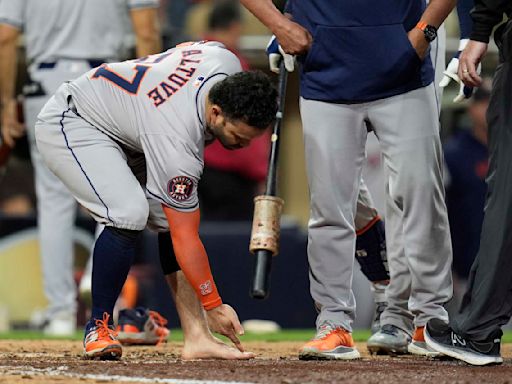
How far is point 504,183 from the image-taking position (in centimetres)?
488

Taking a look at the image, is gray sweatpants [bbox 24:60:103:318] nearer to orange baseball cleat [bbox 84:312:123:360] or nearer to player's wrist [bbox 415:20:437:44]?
orange baseball cleat [bbox 84:312:123:360]

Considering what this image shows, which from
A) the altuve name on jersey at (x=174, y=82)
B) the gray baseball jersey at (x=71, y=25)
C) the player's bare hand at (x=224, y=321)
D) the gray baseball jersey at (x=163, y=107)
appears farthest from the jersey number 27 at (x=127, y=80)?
the gray baseball jersey at (x=71, y=25)

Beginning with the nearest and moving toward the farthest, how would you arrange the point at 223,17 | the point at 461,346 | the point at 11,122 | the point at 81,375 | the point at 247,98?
the point at 81,375 → the point at 461,346 → the point at 247,98 → the point at 11,122 → the point at 223,17

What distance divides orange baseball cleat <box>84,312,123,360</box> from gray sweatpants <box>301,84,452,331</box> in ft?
2.95

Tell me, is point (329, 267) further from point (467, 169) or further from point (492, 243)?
point (467, 169)

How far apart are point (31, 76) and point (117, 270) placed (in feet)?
8.69

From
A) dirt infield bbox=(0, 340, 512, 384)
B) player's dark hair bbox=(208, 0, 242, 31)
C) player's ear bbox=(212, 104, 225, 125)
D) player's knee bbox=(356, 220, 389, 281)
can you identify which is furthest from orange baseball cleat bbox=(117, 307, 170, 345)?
player's dark hair bbox=(208, 0, 242, 31)

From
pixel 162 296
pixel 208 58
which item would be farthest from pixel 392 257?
pixel 162 296

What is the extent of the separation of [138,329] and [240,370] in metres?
1.78

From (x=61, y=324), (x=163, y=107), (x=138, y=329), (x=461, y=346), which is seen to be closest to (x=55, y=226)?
(x=61, y=324)

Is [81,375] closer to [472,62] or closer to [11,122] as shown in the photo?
[472,62]

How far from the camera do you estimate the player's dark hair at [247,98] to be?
511 cm

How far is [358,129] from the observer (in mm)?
5469

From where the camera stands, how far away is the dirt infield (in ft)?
14.6
